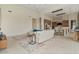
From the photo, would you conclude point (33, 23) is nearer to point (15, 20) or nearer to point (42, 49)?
point (15, 20)

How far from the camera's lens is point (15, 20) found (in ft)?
13.3

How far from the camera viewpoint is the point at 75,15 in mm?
5074

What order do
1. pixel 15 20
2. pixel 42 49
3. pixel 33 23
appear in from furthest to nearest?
pixel 33 23 < pixel 15 20 < pixel 42 49

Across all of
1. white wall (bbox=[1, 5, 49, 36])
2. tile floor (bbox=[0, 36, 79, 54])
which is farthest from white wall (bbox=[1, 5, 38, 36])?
tile floor (bbox=[0, 36, 79, 54])

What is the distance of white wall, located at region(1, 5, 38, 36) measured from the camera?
3760 mm

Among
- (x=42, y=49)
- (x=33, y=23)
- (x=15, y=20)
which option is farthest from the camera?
(x=33, y=23)

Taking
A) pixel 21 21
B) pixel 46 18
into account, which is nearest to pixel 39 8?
pixel 46 18

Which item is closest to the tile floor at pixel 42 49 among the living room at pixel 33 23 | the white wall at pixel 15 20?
the living room at pixel 33 23

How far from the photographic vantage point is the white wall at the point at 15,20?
3.76 m

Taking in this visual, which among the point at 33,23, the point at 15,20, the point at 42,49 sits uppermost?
the point at 15,20

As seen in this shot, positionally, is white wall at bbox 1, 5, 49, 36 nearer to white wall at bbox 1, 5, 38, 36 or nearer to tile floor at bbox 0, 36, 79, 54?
white wall at bbox 1, 5, 38, 36

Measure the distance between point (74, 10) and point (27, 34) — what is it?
2874 millimetres

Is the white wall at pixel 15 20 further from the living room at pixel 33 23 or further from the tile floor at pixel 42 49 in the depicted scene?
the tile floor at pixel 42 49

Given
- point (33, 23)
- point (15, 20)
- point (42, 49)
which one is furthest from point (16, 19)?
point (42, 49)
